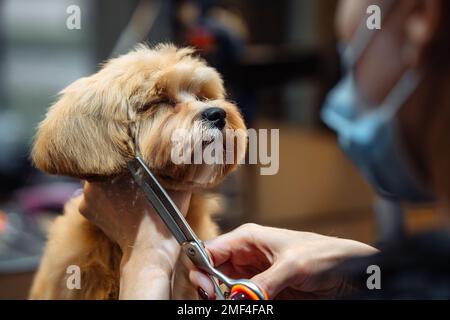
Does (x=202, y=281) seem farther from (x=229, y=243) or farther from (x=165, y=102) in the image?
(x=165, y=102)

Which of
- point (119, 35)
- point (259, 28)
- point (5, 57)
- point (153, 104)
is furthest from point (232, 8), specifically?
point (5, 57)

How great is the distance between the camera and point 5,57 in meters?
2.12

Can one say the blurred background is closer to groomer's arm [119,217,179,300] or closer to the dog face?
the dog face

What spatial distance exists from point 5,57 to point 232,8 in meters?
1.07

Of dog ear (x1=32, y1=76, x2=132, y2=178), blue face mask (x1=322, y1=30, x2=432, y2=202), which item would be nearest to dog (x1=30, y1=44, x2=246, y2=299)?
dog ear (x1=32, y1=76, x2=132, y2=178)

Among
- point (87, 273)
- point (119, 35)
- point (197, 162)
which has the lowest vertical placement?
point (87, 273)

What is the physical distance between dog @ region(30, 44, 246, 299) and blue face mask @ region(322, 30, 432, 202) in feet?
0.51

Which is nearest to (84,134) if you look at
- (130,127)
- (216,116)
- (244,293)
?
(130,127)

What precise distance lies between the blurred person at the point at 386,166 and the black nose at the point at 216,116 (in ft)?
0.44

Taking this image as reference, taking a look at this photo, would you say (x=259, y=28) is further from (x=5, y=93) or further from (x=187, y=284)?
(x=5, y=93)

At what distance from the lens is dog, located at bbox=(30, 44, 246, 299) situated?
77cm

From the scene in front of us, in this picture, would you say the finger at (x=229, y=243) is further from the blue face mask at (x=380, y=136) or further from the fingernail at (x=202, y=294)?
the blue face mask at (x=380, y=136)

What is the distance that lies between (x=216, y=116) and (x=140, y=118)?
104 mm

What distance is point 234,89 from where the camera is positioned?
94 centimetres
